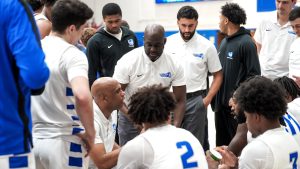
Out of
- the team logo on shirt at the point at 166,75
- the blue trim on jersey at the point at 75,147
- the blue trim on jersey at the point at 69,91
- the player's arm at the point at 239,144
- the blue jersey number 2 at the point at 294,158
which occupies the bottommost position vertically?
the player's arm at the point at 239,144

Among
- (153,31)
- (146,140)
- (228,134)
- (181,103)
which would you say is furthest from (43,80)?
(228,134)

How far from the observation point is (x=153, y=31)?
4105 millimetres

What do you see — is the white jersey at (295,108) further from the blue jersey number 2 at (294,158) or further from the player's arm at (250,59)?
the player's arm at (250,59)

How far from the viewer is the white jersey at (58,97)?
2.77 m

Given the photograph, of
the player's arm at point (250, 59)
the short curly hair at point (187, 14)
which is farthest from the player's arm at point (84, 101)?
the player's arm at point (250, 59)

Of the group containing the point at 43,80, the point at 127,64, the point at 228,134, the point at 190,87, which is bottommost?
the point at 228,134

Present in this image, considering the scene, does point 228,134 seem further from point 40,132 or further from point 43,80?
point 43,80

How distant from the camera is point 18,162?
89.0 inches

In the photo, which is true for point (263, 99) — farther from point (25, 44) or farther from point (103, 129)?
point (25, 44)

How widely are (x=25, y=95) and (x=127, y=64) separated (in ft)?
6.91

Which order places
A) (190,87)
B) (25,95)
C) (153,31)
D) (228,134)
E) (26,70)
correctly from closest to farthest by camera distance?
(26,70) < (25,95) < (153,31) < (190,87) < (228,134)

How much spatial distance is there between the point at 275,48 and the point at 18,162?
→ 12.5ft

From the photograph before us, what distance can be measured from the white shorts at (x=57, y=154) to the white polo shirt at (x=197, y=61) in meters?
2.28

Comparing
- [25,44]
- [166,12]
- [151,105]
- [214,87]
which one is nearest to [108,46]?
[214,87]
